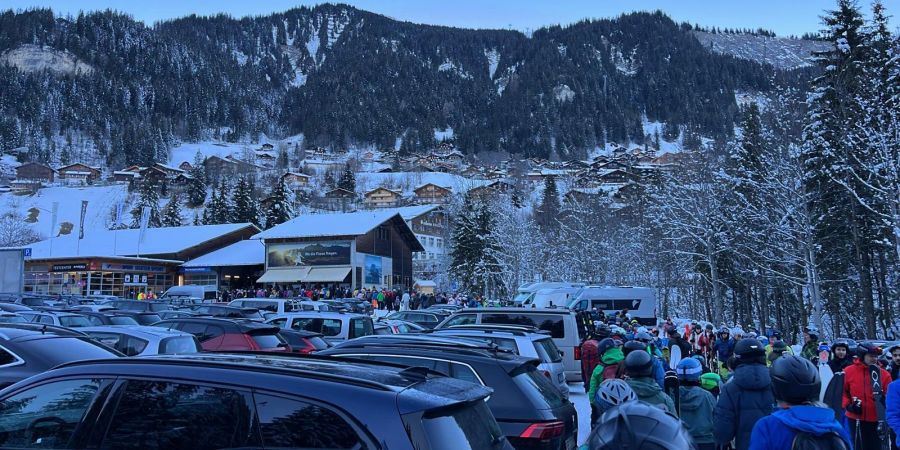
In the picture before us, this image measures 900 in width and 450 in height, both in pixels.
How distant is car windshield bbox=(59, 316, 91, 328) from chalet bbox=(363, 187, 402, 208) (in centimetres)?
12306

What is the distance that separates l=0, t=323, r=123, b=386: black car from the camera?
7.20m

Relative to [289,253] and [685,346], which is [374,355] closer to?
[685,346]

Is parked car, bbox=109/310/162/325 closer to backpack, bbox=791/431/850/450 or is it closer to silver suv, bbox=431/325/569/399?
silver suv, bbox=431/325/569/399

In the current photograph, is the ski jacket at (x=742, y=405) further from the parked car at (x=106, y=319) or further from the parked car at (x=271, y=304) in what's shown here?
the parked car at (x=271, y=304)

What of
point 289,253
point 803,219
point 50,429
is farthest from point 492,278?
point 50,429

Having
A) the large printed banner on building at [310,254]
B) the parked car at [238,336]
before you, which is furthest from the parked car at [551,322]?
the large printed banner on building at [310,254]

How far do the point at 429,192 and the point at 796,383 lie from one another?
140409 mm

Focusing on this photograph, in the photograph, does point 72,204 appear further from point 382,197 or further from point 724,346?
point 724,346

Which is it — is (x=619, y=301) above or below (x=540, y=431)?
above

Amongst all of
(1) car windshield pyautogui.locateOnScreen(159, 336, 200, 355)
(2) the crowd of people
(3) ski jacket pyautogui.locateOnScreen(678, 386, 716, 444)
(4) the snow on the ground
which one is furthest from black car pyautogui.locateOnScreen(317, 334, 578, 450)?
(4) the snow on the ground

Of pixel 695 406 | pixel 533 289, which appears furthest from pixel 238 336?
pixel 533 289

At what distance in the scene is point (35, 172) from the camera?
14650 cm

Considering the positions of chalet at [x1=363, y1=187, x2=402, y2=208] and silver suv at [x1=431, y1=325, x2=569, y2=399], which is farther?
chalet at [x1=363, y1=187, x2=402, y2=208]

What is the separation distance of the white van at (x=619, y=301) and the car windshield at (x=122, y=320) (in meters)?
21.6
